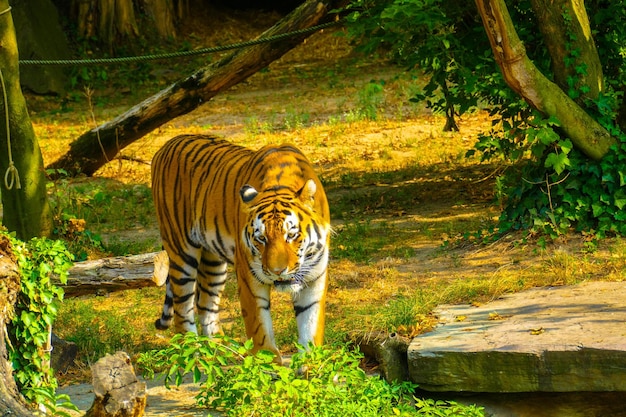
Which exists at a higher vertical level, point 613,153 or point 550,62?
point 550,62

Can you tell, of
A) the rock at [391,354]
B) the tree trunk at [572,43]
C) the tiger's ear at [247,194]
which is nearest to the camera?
the tiger's ear at [247,194]

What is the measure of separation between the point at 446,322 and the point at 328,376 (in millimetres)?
1509

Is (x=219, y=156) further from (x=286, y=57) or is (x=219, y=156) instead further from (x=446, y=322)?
(x=286, y=57)

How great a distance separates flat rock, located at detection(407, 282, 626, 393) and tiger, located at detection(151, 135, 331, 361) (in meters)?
0.66

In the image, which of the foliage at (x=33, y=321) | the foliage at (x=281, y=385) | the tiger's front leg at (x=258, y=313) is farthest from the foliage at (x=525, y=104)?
the foliage at (x=33, y=321)

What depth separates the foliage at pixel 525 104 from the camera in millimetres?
7512

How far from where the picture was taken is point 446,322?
6.11 metres

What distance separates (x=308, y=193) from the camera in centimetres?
549

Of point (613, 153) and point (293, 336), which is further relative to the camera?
point (613, 153)

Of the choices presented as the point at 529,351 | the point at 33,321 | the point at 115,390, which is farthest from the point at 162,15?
the point at 115,390

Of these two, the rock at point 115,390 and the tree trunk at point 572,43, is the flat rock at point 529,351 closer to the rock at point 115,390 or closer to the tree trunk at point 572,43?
the rock at point 115,390

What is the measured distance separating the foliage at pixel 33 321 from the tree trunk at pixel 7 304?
50 millimetres

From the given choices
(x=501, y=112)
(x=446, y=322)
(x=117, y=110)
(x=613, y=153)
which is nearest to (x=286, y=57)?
(x=117, y=110)

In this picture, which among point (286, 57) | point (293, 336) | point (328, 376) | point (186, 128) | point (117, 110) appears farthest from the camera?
point (286, 57)
